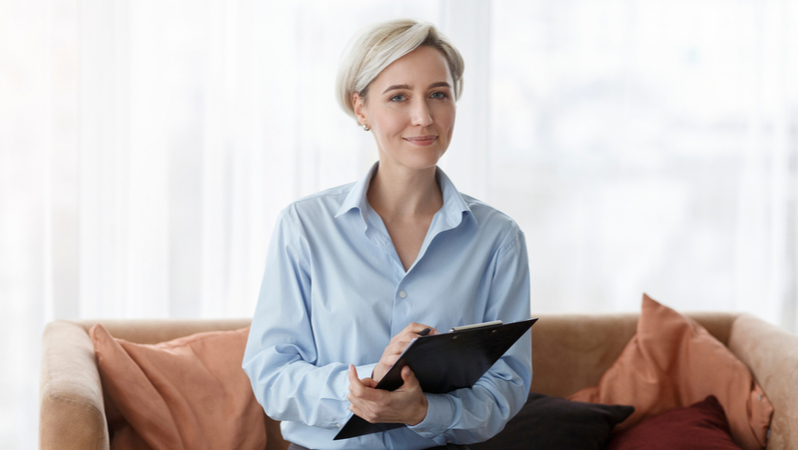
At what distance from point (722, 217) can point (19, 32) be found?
2.84 meters

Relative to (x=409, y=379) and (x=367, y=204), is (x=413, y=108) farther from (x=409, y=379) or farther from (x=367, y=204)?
(x=409, y=379)

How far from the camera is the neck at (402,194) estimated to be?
146cm

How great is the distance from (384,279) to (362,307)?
77 millimetres

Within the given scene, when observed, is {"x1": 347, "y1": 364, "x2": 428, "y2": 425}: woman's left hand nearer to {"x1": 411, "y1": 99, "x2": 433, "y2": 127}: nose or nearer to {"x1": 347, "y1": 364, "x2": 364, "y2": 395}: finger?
{"x1": 347, "y1": 364, "x2": 364, "y2": 395}: finger

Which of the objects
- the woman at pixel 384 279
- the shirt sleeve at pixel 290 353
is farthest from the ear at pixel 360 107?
the shirt sleeve at pixel 290 353

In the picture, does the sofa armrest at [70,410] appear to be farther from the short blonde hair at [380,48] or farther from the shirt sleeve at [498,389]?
the short blonde hair at [380,48]

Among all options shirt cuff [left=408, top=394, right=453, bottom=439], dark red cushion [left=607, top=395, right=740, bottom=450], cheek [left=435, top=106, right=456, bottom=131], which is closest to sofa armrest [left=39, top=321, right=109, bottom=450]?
shirt cuff [left=408, top=394, right=453, bottom=439]

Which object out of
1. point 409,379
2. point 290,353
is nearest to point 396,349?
point 409,379

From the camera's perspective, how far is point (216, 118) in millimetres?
2441

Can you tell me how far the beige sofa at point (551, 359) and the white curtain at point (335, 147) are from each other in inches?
16.5

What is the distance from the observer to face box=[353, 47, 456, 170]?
1.33 meters

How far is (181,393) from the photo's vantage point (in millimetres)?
1871

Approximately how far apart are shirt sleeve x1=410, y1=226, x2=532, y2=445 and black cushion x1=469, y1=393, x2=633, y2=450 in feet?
1.73

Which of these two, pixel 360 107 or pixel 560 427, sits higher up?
pixel 360 107
